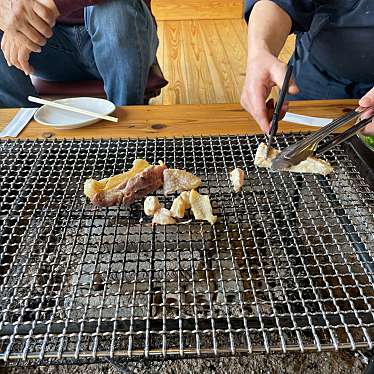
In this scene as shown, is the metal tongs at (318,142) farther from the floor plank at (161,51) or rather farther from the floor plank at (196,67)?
the floor plank at (161,51)

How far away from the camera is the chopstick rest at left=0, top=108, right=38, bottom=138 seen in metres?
1.52

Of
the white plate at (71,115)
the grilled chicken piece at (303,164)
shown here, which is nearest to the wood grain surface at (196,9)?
the white plate at (71,115)

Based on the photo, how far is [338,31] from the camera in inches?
65.7

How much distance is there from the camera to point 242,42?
14.7 feet

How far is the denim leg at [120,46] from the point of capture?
207 cm

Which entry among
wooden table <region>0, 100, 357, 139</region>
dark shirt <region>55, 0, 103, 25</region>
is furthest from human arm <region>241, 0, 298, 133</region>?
dark shirt <region>55, 0, 103, 25</region>

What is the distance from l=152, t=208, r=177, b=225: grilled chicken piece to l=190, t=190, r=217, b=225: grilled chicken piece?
0.21 feet

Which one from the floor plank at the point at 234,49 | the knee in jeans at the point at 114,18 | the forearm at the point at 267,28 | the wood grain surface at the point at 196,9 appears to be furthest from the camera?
the wood grain surface at the point at 196,9

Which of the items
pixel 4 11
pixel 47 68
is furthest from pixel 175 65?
pixel 4 11

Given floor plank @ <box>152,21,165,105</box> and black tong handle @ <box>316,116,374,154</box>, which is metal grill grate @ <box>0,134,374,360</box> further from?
floor plank @ <box>152,21,165,105</box>

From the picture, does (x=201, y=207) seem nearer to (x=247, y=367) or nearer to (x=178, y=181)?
(x=178, y=181)

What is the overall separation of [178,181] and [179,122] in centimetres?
49

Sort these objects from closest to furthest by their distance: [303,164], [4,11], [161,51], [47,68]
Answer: [303,164]
[4,11]
[47,68]
[161,51]

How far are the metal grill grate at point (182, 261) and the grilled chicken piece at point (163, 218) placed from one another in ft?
0.10
